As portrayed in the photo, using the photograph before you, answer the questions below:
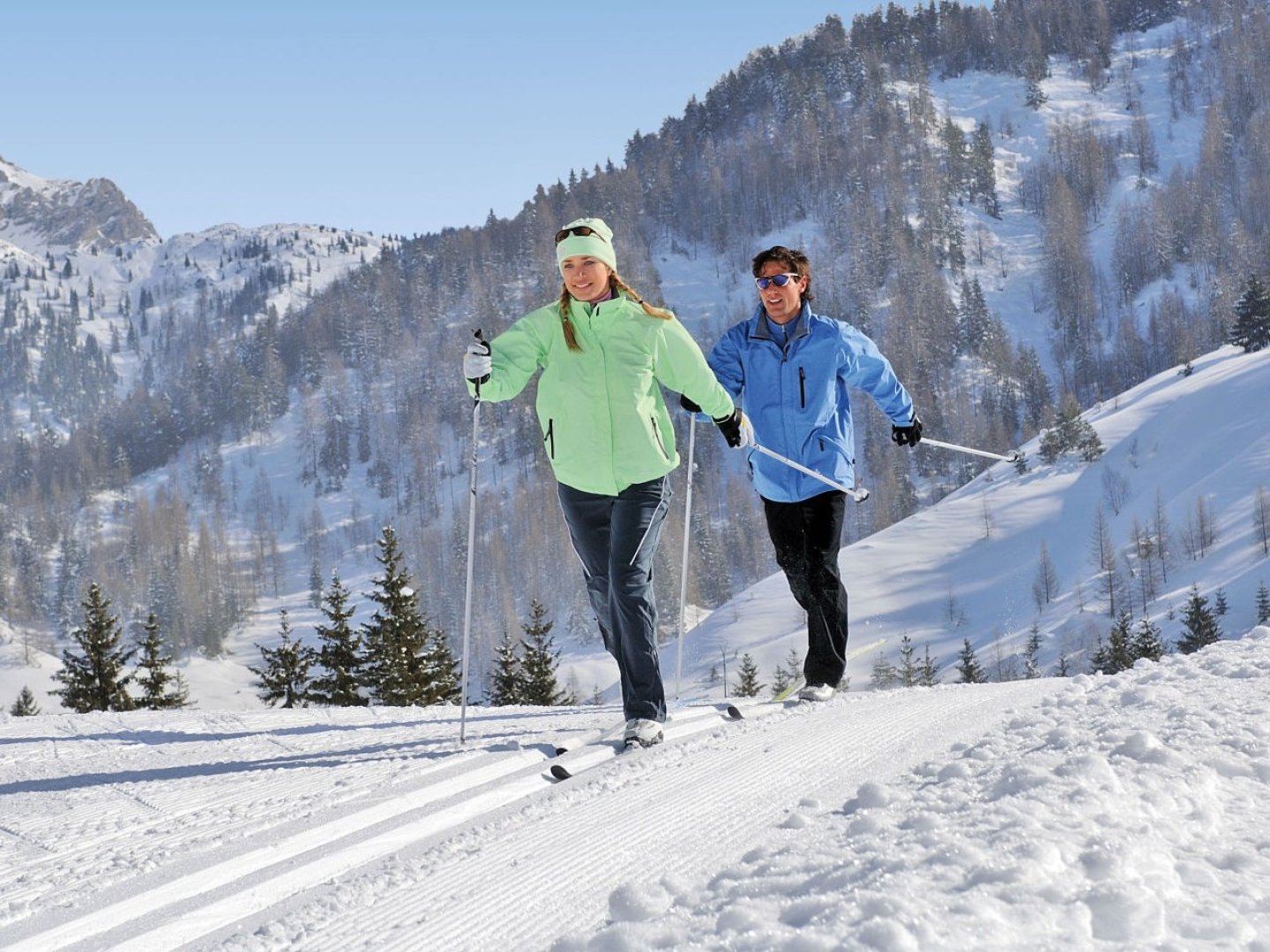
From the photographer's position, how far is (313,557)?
132125 mm

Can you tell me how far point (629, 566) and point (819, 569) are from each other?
1.69 metres

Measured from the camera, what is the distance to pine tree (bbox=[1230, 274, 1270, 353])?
85.1 m

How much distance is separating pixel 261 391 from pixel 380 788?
170 metres

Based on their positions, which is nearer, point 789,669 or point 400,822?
point 400,822

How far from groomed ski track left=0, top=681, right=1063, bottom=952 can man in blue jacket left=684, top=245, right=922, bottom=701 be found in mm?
711

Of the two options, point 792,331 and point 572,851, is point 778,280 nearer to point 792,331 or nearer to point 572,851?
point 792,331

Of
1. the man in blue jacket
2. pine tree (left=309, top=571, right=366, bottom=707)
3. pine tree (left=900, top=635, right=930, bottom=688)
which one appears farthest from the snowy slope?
pine tree (left=900, top=635, right=930, bottom=688)

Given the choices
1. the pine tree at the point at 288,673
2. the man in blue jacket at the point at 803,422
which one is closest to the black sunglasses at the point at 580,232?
the man in blue jacket at the point at 803,422

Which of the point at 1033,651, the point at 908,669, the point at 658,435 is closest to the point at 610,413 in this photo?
the point at 658,435

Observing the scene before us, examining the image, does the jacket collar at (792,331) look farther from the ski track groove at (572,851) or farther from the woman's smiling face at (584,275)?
the ski track groove at (572,851)

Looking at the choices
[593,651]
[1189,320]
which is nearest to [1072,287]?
[1189,320]

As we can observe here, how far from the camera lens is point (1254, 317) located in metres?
86.4

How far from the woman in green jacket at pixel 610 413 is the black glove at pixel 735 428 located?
446 mm

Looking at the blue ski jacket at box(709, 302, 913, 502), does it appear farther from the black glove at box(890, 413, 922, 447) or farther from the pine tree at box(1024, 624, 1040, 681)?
the pine tree at box(1024, 624, 1040, 681)
